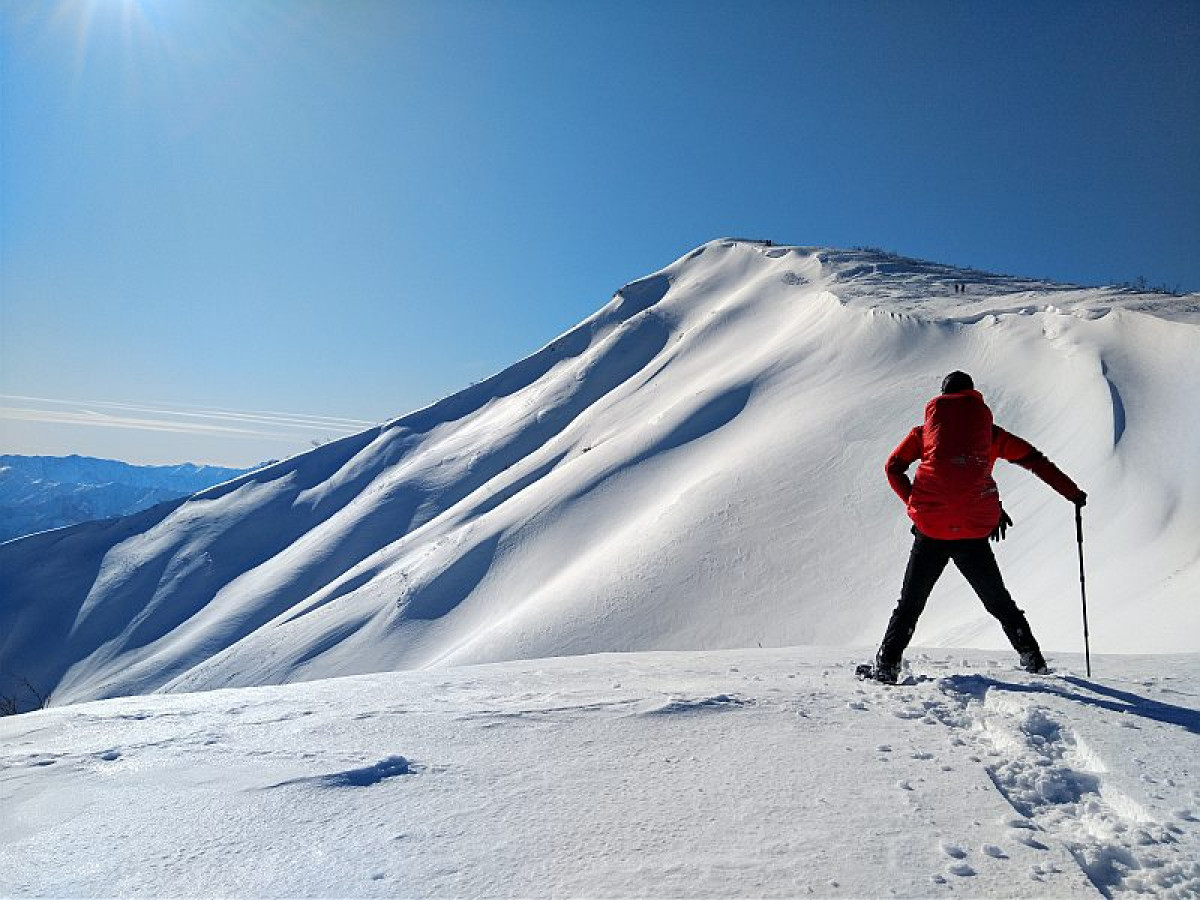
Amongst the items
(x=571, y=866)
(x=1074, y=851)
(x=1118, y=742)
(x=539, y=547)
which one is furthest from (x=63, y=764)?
(x=539, y=547)

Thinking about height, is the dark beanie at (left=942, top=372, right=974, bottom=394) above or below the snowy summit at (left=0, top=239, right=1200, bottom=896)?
above

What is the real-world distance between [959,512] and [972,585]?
447 millimetres

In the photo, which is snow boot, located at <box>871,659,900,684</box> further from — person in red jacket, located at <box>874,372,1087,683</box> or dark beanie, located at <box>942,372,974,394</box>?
dark beanie, located at <box>942,372,974,394</box>

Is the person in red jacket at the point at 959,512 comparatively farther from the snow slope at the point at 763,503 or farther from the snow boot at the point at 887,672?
the snow slope at the point at 763,503

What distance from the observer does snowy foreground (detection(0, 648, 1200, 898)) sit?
1892 millimetres

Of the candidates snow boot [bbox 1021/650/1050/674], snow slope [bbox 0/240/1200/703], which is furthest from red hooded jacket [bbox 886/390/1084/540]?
snow slope [bbox 0/240/1200/703]

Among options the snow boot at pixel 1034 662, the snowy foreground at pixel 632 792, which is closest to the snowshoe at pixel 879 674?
the snowy foreground at pixel 632 792

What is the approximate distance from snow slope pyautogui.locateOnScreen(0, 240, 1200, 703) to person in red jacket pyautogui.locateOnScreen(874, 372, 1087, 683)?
7.17 feet

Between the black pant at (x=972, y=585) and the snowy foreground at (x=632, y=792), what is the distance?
27cm

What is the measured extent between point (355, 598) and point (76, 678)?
1238 inches

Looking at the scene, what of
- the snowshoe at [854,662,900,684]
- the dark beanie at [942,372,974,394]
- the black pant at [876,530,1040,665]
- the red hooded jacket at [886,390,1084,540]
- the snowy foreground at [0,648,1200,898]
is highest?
the dark beanie at [942,372,974,394]

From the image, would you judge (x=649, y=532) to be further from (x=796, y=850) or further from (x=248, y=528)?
(x=248, y=528)

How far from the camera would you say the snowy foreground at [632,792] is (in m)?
1.89

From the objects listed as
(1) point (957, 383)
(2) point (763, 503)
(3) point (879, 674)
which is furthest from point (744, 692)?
(2) point (763, 503)
